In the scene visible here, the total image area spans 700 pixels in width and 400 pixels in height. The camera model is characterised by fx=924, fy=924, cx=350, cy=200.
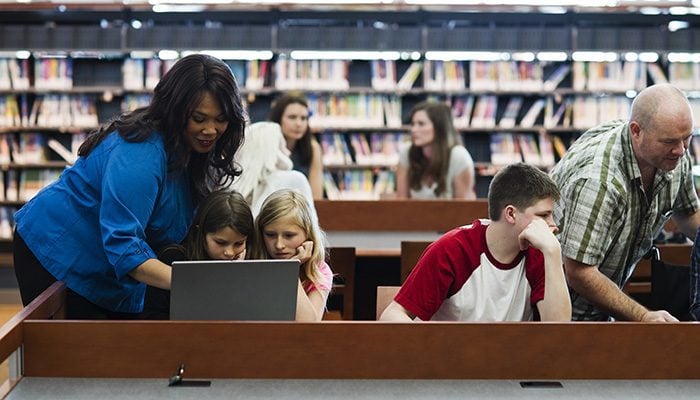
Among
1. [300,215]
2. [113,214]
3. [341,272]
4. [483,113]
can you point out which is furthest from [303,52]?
[113,214]

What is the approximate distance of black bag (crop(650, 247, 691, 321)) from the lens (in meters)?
2.94

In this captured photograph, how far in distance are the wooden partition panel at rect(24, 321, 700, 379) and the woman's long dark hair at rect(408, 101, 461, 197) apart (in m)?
2.89

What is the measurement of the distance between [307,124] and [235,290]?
2.72m

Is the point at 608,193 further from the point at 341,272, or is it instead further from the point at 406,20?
the point at 406,20

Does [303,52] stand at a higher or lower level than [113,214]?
higher

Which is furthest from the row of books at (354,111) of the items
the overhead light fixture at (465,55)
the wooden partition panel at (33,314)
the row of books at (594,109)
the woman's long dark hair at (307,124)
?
the wooden partition panel at (33,314)

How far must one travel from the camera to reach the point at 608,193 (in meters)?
2.54

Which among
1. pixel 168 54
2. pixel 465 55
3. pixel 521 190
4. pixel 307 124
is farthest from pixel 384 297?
pixel 168 54

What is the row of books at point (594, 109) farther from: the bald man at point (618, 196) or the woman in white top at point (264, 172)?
the bald man at point (618, 196)

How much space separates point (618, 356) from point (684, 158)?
1118 mm

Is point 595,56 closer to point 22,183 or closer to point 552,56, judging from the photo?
point 552,56

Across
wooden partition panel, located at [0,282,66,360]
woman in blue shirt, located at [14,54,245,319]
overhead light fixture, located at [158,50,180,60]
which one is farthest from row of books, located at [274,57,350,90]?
wooden partition panel, located at [0,282,66,360]

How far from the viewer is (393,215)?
4.65 m

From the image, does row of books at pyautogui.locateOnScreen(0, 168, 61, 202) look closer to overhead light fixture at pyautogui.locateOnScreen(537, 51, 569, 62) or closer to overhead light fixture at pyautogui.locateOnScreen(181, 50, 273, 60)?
overhead light fixture at pyautogui.locateOnScreen(181, 50, 273, 60)
